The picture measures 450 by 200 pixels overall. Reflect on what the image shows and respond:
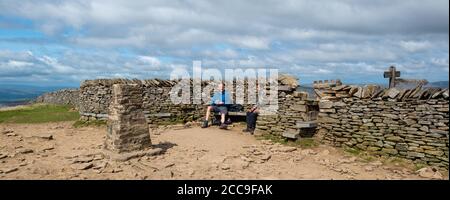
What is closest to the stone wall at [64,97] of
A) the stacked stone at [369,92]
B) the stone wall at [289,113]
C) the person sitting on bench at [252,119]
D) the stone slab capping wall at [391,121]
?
the person sitting on bench at [252,119]

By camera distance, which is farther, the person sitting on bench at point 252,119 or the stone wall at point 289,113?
the person sitting on bench at point 252,119

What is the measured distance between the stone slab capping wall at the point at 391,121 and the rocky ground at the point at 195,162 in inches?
19.4

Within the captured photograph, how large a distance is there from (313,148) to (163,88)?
7864 millimetres

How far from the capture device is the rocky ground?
28.3 ft

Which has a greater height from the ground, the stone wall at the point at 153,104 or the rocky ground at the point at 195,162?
the stone wall at the point at 153,104

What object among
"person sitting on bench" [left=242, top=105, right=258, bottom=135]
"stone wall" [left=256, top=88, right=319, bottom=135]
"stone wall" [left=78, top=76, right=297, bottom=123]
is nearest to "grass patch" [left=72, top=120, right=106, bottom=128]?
"stone wall" [left=78, top=76, right=297, bottom=123]

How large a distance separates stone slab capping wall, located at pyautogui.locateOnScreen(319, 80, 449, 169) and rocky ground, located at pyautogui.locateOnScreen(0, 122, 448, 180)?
49 centimetres

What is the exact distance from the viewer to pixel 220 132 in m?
14.1

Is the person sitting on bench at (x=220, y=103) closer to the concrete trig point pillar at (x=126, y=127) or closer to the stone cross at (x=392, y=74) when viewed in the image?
the concrete trig point pillar at (x=126, y=127)

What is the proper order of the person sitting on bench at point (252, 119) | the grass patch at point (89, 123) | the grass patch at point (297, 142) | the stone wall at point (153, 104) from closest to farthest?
the grass patch at point (297, 142), the person sitting on bench at point (252, 119), the stone wall at point (153, 104), the grass patch at point (89, 123)

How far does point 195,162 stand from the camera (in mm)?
9695

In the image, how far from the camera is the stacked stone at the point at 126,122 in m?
10.0
